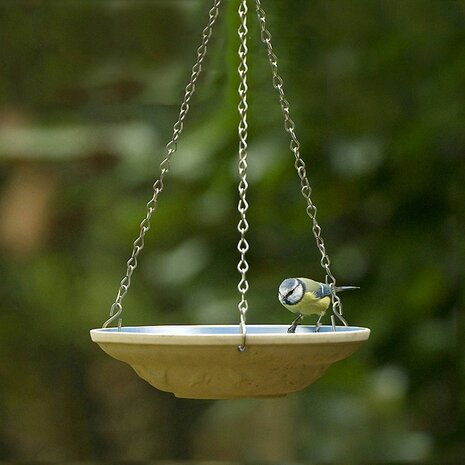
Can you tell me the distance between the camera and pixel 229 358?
1.50 meters

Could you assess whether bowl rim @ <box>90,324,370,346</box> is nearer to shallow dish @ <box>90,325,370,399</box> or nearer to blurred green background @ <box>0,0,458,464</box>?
shallow dish @ <box>90,325,370,399</box>

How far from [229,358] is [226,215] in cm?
185

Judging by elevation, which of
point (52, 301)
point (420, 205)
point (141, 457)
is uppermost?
point (420, 205)

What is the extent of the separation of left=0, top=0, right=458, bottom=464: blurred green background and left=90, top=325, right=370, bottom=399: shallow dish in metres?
1.55

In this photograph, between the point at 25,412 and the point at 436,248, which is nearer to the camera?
the point at 436,248

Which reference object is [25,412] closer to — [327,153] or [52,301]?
[52,301]

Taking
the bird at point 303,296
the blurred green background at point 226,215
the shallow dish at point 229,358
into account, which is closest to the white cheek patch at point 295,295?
the bird at point 303,296

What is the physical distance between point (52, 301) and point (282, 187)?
3.00 feet

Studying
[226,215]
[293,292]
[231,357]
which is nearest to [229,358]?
[231,357]

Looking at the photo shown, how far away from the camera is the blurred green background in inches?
128

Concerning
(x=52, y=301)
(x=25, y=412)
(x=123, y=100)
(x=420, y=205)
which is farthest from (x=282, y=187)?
(x=25, y=412)

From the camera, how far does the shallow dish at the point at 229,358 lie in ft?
4.85

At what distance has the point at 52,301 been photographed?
3566 mm

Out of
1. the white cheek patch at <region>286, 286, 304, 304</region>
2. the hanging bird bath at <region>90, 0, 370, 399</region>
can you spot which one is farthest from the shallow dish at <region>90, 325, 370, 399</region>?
the white cheek patch at <region>286, 286, 304, 304</region>
